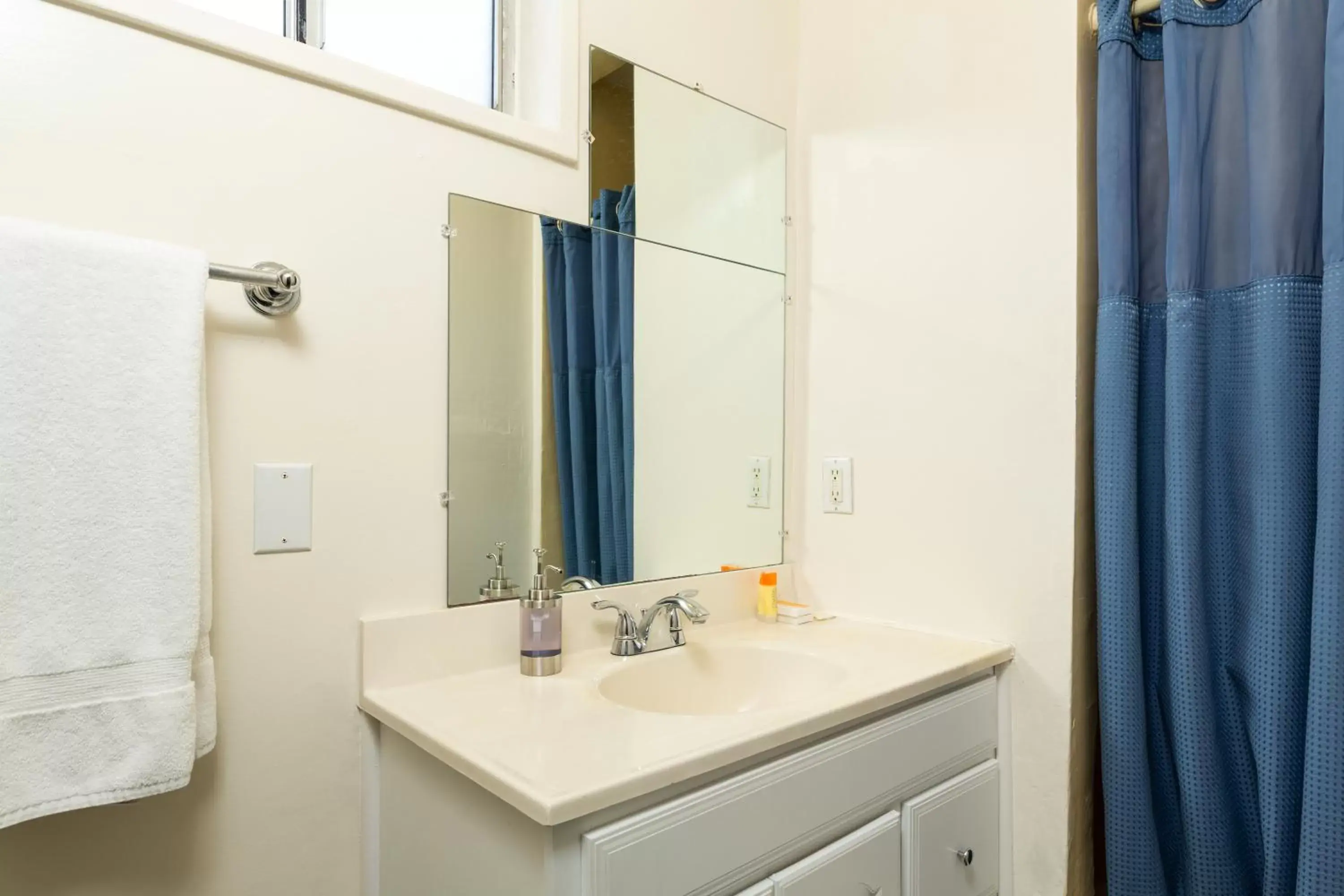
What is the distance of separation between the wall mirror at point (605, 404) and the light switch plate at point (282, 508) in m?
0.21

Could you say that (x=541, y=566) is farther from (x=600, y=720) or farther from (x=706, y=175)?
(x=706, y=175)

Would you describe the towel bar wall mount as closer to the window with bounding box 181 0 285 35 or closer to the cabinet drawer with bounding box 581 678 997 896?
the window with bounding box 181 0 285 35

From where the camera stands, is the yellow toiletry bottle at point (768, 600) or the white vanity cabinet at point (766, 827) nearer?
the white vanity cabinet at point (766, 827)

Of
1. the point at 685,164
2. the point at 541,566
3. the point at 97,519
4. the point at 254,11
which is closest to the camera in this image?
the point at 97,519

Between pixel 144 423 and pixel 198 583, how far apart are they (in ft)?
0.62

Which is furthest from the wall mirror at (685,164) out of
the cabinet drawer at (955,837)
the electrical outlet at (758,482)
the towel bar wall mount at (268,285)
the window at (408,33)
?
the cabinet drawer at (955,837)

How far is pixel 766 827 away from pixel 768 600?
64 centimetres

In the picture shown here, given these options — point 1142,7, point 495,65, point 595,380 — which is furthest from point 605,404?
point 1142,7

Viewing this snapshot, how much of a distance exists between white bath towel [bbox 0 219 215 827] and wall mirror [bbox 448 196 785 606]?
0.38 metres

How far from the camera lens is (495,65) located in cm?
137

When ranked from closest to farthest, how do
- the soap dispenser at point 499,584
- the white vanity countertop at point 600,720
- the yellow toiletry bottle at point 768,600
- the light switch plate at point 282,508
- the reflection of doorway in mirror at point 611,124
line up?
1. the white vanity countertop at point 600,720
2. the light switch plate at point 282,508
3. the soap dispenser at point 499,584
4. the reflection of doorway in mirror at point 611,124
5. the yellow toiletry bottle at point 768,600

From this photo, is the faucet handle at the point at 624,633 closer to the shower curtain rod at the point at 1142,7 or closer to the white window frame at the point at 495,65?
the white window frame at the point at 495,65

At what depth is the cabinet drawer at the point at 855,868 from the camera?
0.96 metres

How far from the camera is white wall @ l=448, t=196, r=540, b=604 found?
119 centimetres
